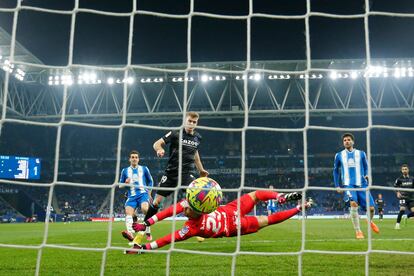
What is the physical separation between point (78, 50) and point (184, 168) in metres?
13.8

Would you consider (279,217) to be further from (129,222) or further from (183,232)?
(129,222)

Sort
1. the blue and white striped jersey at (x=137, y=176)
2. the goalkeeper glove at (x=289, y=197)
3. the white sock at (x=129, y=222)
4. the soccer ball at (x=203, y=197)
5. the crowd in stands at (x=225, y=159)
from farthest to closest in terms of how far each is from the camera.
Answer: the crowd in stands at (x=225, y=159) → the blue and white striped jersey at (x=137, y=176) → the white sock at (x=129, y=222) → the goalkeeper glove at (x=289, y=197) → the soccer ball at (x=203, y=197)

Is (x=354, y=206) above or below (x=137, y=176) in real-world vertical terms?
below

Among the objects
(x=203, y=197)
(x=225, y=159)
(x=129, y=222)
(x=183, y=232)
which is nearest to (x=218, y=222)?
(x=183, y=232)

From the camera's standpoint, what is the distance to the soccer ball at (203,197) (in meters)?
4.10

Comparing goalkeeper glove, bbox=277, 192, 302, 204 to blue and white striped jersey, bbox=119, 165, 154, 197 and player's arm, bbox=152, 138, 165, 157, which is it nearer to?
player's arm, bbox=152, 138, 165, 157

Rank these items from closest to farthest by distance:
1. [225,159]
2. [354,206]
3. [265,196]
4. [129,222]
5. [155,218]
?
[265,196] < [155,218] < [129,222] < [354,206] < [225,159]

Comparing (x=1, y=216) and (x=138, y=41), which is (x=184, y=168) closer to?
(x=138, y=41)

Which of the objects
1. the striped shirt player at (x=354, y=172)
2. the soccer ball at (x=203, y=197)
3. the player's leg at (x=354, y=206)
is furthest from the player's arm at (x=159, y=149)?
the player's leg at (x=354, y=206)

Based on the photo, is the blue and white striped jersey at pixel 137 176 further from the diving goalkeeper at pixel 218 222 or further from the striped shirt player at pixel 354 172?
the striped shirt player at pixel 354 172

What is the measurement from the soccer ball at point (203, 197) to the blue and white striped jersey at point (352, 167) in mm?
3344

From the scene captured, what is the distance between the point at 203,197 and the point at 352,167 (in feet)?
11.9

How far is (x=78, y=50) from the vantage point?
18109 millimetres

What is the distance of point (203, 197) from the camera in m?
4.10
